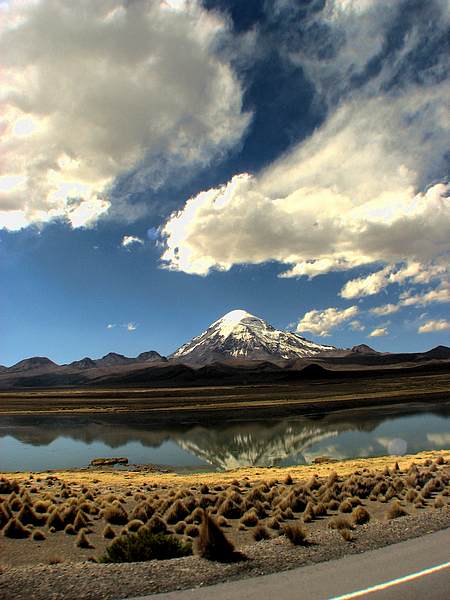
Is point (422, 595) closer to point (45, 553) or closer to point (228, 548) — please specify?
point (228, 548)

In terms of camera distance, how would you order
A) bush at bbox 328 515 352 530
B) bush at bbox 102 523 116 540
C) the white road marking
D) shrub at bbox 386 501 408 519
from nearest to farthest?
1. the white road marking
2. bush at bbox 328 515 352 530
3. shrub at bbox 386 501 408 519
4. bush at bbox 102 523 116 540

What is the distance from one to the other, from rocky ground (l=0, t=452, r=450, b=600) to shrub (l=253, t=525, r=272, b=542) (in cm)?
3

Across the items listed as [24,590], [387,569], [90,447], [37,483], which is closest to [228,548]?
[387,569]

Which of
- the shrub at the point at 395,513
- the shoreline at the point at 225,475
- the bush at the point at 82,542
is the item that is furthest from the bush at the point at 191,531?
the shoreline at the point at 225,475

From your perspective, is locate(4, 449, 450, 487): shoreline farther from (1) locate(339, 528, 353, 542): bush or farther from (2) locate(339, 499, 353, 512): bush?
(1) locate(339, 528, 353, 542): bush

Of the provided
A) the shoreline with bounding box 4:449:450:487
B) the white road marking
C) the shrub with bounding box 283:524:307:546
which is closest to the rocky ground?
the shrub with bounding box 283:524:307:546

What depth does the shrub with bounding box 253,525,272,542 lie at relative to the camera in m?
12.9

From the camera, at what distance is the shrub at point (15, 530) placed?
563 inches

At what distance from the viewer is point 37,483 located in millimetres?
25125

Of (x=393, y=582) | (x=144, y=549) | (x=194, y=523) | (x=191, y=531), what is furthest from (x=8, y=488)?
(x=393, y=582)

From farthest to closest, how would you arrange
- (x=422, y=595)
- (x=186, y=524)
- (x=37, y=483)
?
(x=37, y=483), (x=186, y=524), (x=422, y=595)

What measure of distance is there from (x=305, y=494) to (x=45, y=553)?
10.2 m

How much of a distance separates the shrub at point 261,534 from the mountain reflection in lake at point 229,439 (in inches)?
889

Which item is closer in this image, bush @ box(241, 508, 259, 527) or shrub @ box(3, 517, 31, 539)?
shrub @ box(3, 517, 31, 539)
